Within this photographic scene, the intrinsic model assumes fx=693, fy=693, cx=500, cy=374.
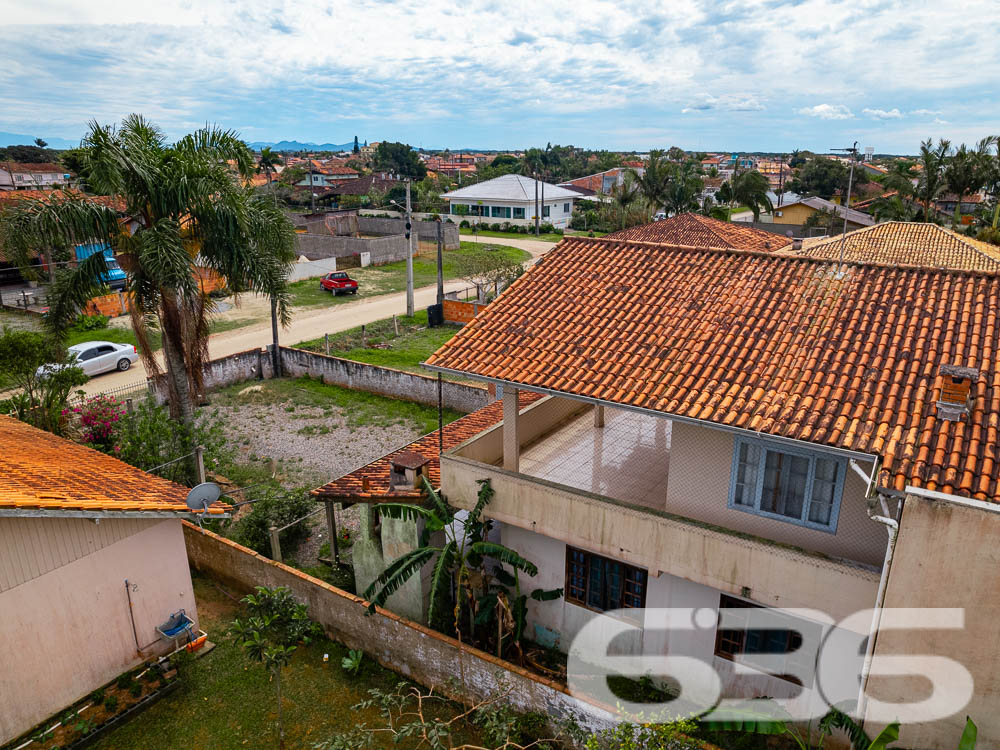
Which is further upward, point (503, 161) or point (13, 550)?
point (503, 161)

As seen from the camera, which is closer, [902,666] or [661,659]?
[902,666]

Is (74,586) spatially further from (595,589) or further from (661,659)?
(661,659)

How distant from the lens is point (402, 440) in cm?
2189

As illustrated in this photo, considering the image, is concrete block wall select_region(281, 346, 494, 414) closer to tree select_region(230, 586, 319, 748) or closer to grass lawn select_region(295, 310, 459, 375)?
grass lawn select_region(295, 310, 459, 375)

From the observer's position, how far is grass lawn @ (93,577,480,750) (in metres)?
10.9

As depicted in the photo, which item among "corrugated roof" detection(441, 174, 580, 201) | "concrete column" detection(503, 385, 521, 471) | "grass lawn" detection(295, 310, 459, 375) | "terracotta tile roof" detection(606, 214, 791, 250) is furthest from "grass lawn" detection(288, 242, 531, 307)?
"concrete column" detection(503, 385, 521, 471)

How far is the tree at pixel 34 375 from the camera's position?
18391 millimetres

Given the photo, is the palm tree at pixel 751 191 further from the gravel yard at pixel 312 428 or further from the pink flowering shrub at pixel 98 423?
the pink flowering shrub at pixel 98 423

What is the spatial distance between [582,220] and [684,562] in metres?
66.7

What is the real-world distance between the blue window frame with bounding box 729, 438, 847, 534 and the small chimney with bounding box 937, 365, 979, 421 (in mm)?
1454

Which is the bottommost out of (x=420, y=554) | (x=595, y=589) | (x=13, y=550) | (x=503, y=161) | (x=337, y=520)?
(x=337, y=520)

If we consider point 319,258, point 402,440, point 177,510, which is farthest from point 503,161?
point 177,510

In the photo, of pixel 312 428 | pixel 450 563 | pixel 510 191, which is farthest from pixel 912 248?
pixel 510 191

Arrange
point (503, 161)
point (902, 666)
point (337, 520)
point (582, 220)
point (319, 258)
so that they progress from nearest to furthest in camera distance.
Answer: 1. point (902, 666)
2. point (337, 520)
3. point (319, 258)
4. point (582, 220)
5. point (503, 161)
